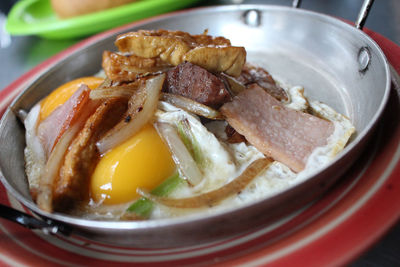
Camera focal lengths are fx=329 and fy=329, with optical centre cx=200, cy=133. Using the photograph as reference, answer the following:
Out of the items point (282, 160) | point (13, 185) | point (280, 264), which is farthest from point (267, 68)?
point (13, 185)

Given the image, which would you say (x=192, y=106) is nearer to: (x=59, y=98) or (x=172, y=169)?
(x=172, y=169)

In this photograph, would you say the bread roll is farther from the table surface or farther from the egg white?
the egg white

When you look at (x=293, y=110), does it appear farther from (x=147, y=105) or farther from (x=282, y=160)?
(x=147, y=105)

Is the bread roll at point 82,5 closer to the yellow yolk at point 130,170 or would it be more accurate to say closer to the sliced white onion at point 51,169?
the sliced white onion at point 51,169

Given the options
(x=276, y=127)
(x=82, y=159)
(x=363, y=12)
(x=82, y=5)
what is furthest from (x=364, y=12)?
(x=82, y=5)

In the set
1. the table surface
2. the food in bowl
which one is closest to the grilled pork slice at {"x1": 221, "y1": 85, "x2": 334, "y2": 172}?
the food in bowl

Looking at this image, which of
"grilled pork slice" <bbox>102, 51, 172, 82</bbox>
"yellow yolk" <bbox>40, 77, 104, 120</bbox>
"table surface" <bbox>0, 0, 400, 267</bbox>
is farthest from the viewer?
"table surface" <bbox>0, 0, 400, 267</bbox>
